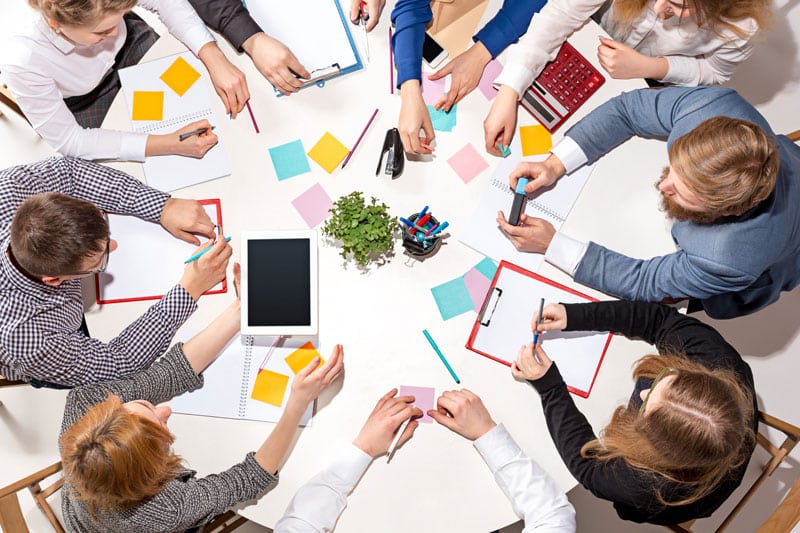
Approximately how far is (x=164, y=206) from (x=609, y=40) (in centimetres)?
137

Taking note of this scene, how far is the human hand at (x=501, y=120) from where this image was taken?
1625 millimetres

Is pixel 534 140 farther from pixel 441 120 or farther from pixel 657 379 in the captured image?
pixel 657 379

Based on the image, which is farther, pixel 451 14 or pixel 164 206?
pixel 451 14

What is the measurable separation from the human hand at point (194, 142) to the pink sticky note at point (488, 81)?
788mm

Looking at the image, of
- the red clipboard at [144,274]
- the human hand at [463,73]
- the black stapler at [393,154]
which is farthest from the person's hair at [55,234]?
the human hand at [463,73]

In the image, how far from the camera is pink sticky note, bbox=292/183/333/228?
5.35 feet

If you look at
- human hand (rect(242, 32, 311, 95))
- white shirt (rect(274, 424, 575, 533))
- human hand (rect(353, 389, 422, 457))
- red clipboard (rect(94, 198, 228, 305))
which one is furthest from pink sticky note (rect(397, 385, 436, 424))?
human hand (rect(242, 32, 311, 95))

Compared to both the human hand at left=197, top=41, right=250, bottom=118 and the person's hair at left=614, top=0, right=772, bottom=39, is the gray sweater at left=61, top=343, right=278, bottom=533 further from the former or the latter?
the person's hair at left=614, top=0, right=772, bottom=39

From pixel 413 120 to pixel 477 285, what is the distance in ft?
1.61

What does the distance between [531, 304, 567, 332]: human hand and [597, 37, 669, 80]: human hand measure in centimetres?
72

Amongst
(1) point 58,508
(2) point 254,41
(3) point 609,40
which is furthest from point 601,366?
(1) point 58,508

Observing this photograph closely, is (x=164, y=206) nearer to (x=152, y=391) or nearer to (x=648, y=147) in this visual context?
(x=152, y=391)

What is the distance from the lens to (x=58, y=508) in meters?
2.24

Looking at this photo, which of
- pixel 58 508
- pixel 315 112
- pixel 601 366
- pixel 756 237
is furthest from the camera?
pixel 58 508
